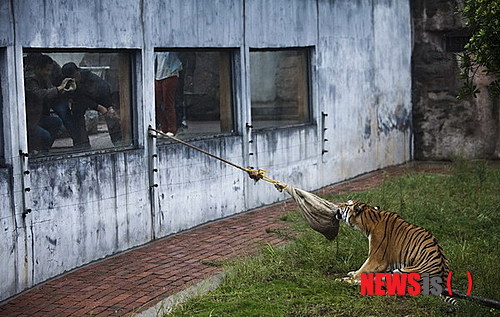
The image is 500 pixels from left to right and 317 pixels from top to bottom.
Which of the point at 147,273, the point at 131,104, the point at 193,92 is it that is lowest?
the point at 147,273

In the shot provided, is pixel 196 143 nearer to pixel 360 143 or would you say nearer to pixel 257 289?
pixel 257 289

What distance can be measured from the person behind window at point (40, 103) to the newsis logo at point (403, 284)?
11.6ft

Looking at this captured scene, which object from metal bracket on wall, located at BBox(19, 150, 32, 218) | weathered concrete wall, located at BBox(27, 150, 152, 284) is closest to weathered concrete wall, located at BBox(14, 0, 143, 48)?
metal bracket on wall, located at BBox(19, 150, 32, 218)

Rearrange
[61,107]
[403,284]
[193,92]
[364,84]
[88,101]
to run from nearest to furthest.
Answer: [403,284], [61,107], [88,101], [193,92], [364,84]

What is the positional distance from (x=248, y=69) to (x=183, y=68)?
1510 millimetres

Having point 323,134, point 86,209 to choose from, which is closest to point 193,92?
point 86,209

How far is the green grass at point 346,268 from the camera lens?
7.71 metres

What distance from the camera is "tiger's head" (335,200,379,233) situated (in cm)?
892

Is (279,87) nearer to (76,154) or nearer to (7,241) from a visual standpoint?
(76,154)

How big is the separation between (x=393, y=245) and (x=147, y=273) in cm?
252

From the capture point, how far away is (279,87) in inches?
553

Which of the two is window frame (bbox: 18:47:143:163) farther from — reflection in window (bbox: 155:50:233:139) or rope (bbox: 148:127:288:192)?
reflection in window (bbox: 155:50:233:139)

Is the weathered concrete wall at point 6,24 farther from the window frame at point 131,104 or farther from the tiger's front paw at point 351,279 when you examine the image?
the tiger's front paw at point 351,279

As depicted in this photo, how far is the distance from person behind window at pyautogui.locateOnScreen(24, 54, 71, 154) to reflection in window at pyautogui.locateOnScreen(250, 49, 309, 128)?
4254mm
